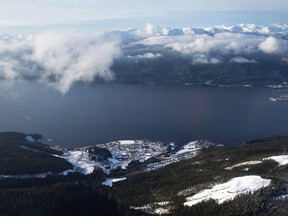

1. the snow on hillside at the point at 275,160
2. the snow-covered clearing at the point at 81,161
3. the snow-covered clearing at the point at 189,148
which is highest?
the snow on hillside at the point at 275,160

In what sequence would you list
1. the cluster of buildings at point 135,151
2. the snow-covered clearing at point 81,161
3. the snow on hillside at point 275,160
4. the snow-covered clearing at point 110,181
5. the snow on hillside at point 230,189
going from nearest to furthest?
the snow on hillside at point 230,189 → the snow on hillside at point 275,160 → the snow-covered clearing at point 110,181 → the snow-covered clearing at point 81,161 → the cluster of buildings at point 135,151

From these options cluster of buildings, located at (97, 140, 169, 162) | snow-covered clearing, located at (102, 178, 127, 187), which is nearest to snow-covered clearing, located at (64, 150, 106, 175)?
cluster of buildings, located at (97, 140, 169, 162)

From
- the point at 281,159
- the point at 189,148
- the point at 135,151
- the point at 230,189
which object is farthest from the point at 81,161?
the point at 230,189

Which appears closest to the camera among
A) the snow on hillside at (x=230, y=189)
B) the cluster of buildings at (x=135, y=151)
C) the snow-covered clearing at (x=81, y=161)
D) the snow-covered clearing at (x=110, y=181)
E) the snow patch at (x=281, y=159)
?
the snow on hillside at (x=230, y=189)

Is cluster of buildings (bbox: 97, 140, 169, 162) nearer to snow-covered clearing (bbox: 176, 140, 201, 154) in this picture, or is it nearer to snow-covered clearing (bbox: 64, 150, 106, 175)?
snow-covered clearing (bbox: 176, 140, 201, 154)

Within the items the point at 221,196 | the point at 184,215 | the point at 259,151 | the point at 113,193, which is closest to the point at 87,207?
the point at 113,193

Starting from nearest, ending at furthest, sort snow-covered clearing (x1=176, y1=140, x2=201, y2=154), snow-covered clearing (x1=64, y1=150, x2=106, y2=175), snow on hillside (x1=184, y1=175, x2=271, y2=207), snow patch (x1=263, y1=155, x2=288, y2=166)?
1. snow on hillside (x1=184, y1=175, x2=271, y2=207)
2. snow patch (x1=263, y1=155, x2=288, y2=166)
3. snow-covered clearing (x1=64, y1=150, x2=106, y2=175)
4. snow-covered clearing (x1=176, y1=140, x2=201, y2=154)

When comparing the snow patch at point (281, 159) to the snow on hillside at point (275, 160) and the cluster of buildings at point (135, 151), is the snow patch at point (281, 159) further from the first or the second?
the cluster of buildings at point (135, 151)

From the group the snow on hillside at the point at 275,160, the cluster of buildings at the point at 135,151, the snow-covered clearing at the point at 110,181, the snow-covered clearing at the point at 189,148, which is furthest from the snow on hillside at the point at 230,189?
the snow-covered clearing at the point at 189,148
